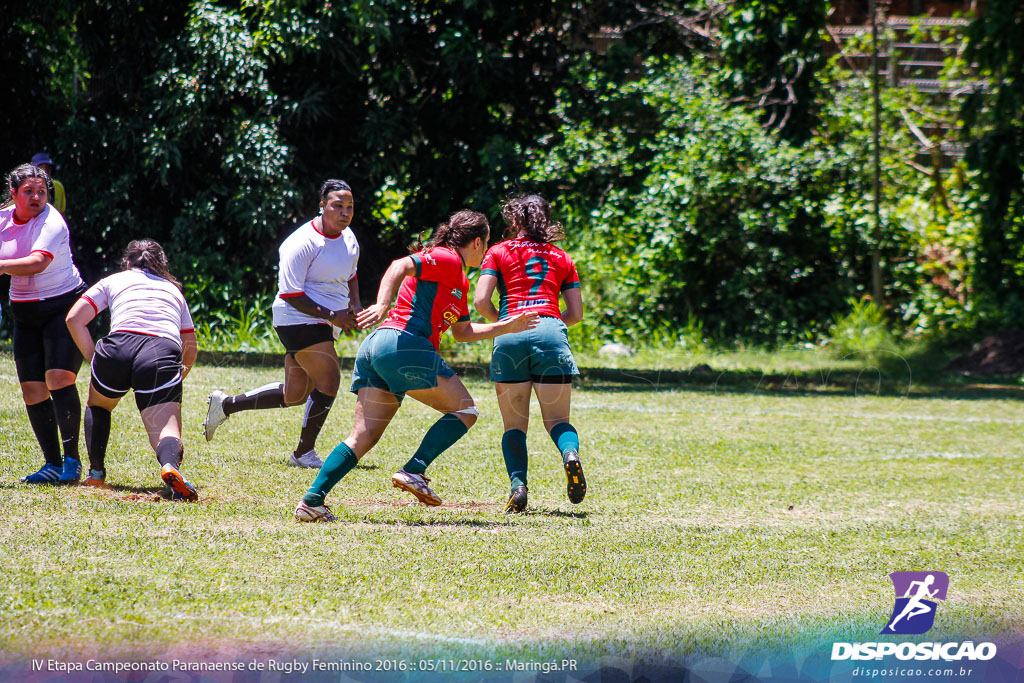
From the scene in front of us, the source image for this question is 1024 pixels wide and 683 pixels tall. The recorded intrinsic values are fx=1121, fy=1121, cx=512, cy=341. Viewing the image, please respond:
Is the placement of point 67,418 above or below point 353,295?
below

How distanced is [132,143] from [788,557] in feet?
44.3

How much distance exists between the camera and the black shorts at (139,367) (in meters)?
6.09

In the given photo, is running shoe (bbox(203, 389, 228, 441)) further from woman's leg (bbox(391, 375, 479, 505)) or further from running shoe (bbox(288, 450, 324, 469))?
woman's leg (bbox(391, 375, 479, 505))

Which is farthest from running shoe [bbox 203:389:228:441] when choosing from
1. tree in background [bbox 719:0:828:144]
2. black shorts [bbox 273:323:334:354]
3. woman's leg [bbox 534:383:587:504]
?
tree in background [bbox 719:0:828:144]

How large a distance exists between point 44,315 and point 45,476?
3.04 ft

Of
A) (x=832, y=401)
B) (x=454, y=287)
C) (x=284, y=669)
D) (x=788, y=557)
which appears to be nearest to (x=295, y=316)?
(x=454, y=287)

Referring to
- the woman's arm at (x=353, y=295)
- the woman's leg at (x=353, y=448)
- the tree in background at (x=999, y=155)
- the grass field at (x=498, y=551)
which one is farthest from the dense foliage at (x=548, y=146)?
the woman's leg at (x=353, y=448)

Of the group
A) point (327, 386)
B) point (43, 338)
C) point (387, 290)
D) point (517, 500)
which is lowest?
point (517, 500)

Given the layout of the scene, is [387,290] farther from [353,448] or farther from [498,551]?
[498,551]

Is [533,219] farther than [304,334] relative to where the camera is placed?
No

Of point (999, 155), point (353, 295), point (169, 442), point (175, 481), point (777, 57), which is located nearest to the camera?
point (175, 481)

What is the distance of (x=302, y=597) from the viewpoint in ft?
14.5

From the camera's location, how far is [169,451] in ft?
19.8

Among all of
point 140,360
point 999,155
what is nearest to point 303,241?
point 140,360
